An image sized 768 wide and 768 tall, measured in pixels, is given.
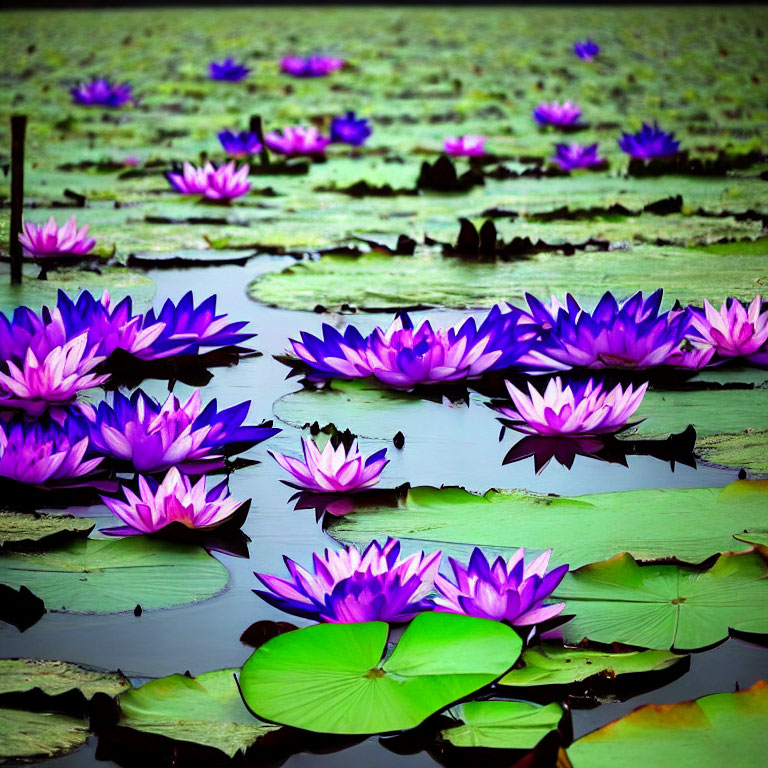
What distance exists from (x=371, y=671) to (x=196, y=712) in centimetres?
16

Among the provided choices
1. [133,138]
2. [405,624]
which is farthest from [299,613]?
[133,138]

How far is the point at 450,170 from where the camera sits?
165 inches

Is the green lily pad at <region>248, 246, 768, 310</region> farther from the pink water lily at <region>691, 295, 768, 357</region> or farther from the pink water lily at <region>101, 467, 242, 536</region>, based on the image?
the pink water lily at <region>101, 467, 242, 536</region>

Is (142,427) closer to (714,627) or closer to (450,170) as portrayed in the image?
(714,627)

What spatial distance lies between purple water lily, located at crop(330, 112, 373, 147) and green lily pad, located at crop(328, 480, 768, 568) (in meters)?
4.07

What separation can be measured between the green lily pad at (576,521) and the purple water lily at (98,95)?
613cm

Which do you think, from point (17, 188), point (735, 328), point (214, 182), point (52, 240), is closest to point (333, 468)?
point (735, 328)

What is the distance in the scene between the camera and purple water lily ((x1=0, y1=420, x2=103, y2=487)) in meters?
1.51

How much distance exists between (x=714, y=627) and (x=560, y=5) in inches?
672

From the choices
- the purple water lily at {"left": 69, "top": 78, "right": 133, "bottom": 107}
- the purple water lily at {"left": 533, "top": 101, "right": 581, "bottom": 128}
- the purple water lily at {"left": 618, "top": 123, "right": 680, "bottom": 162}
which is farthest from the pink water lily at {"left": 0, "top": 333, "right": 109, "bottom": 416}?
the purple water lily at {"left": 69, "top": 78, "right": 133, "bottom": 107}

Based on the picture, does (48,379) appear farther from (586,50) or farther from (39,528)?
(586,50)

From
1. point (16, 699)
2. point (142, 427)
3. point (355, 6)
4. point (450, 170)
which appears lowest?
point (16, 699)

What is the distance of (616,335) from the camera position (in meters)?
2.01

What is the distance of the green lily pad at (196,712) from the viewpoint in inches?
39.7
